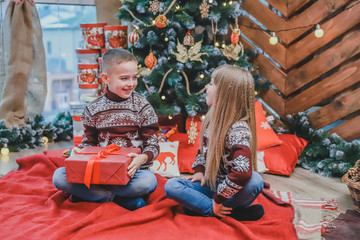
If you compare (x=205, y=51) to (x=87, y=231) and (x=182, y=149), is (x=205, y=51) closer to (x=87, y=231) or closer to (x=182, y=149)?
(x=182, y=149)

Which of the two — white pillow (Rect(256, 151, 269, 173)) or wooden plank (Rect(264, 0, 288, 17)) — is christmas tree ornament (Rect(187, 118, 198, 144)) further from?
wooden plank (Rect(264, 0, 288, 17))

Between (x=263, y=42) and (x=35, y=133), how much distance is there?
2.17 metres

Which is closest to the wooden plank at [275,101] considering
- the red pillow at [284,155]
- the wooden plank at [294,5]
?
the red pillow at [284,155]

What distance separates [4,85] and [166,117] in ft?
4.64

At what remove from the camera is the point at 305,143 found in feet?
9.70

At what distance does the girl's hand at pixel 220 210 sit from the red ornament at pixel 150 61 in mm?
1360

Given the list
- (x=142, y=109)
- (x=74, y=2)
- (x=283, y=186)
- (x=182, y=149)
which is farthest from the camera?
(x=74, y=2)

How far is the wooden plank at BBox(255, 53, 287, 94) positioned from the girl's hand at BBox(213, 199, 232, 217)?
1.75m

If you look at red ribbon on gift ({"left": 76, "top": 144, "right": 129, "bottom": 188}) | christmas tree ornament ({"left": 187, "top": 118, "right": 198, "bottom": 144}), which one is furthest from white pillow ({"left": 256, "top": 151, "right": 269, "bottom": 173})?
red ribbon on gift ({"left": 76, "top": 144, "right": 129, "bottom": 188})

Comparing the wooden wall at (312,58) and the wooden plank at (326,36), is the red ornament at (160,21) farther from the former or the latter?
the wooden plank at (326,36)

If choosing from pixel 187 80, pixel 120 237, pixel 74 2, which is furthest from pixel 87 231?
pixel 74 2

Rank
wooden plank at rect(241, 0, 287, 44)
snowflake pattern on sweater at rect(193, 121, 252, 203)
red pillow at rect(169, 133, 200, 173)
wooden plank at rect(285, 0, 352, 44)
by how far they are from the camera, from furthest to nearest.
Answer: wooden plank at rect(241, 0, 287, 44) → wooden plank at rect(285, 0, 352, 44) → red pillow at rect(169, 133, 200, 173) → snowflake pattern on sweater at rect(193, 121, 252, 203)

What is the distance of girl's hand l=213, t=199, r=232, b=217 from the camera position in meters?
1.71

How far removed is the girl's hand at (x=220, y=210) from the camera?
1708 mm
